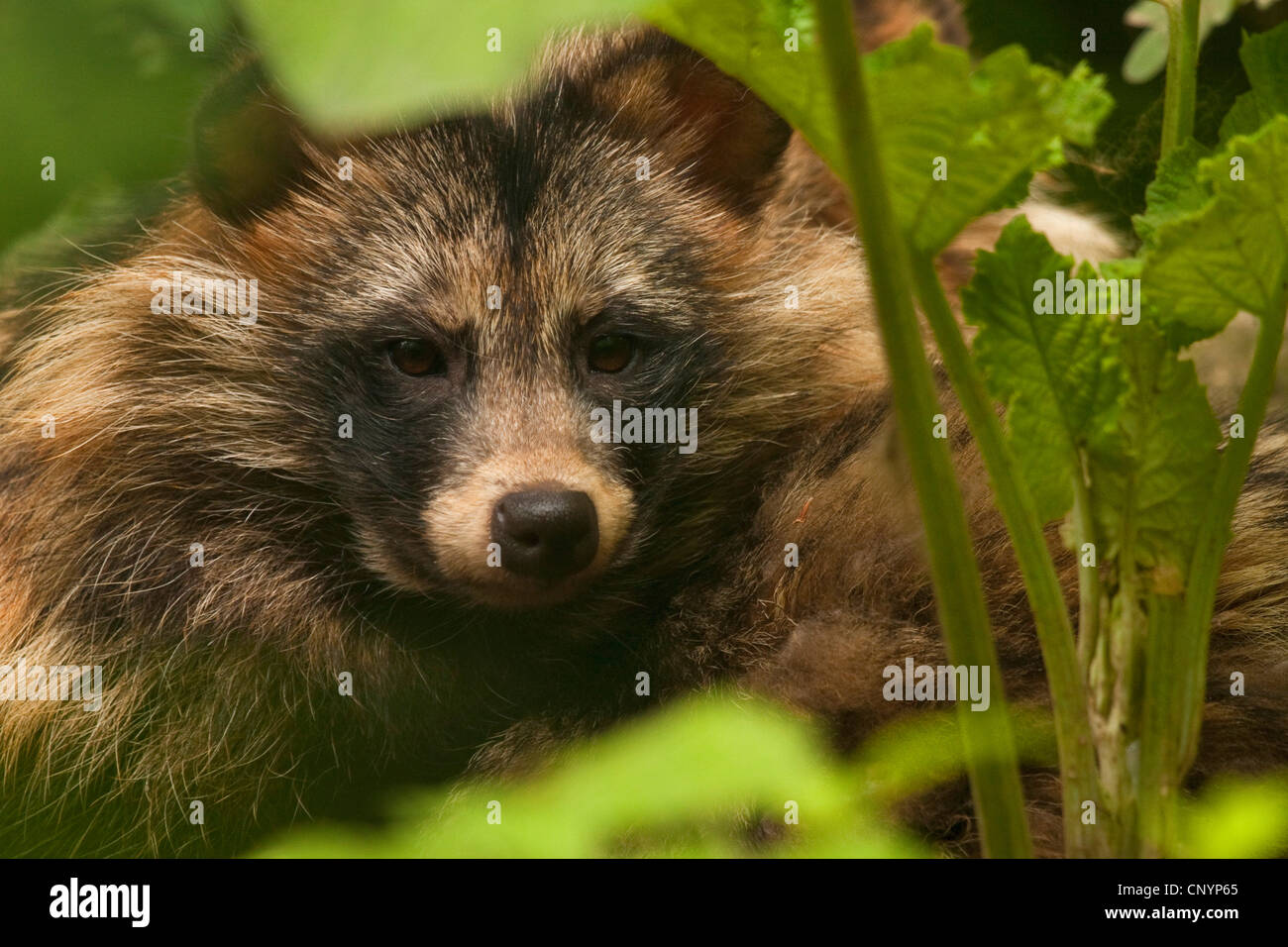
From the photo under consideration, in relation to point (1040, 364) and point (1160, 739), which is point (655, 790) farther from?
point (1040, 364)

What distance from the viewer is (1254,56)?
184 cm

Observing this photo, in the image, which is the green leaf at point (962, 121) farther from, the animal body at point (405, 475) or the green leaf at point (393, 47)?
the animal body at point (405, 475)

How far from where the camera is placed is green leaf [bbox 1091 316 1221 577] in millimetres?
1737

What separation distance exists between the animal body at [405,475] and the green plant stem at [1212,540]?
0.79m

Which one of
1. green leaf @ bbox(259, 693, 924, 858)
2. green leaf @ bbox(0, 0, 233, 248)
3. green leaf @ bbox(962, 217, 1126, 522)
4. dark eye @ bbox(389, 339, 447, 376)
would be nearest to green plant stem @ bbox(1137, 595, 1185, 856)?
green leaf @ bbox(962, 217, 1126, 522)

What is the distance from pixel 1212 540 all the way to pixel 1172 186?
19.2 inches

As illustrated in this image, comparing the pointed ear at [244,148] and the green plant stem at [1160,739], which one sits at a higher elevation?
the pointed ear at [244,148]

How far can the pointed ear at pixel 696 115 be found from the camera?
2984 mm

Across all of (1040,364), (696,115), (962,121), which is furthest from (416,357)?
(962,121)

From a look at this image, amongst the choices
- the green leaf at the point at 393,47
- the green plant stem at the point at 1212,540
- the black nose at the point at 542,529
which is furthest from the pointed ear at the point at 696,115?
the green leaf at the point at 393,47

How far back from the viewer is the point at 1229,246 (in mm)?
1603

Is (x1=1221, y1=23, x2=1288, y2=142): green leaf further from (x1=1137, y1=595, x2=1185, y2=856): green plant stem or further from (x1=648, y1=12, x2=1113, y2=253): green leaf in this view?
(x1=1137, y1=595, x2=1185, y2=856): green plant stem
